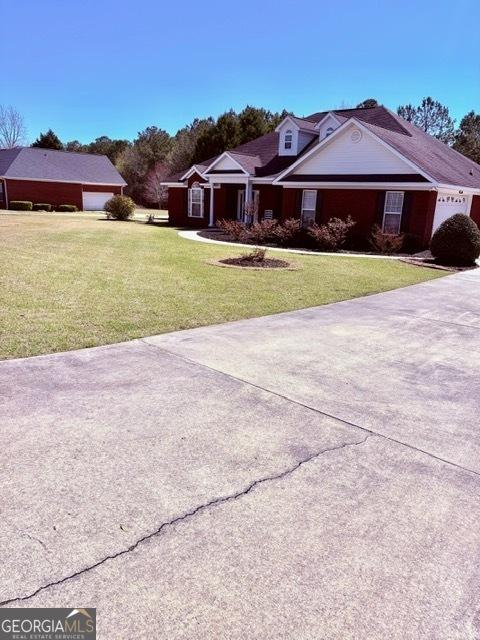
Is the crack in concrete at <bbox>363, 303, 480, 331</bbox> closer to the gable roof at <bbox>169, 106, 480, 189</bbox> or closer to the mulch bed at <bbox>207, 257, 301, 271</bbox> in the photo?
the mulch bed at <bbox>207, 257, 301, 271</bbox>

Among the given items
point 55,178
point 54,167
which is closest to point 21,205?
point 55,178

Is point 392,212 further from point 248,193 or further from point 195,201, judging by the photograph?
point 195,201

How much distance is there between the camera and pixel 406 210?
20797 millimetres

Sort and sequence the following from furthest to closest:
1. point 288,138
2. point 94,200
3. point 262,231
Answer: point 94,200
point 288,138
point 262,231

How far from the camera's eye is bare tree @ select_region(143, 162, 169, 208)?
54.6 m

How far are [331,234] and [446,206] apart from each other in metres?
5.87

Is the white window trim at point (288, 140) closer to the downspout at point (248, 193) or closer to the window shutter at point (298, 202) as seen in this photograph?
the downspout at point (248, 193)

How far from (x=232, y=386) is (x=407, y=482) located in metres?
2.13

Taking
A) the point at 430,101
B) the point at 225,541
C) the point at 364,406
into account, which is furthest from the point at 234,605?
the point at 430,101

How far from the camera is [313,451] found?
3855 millimetres

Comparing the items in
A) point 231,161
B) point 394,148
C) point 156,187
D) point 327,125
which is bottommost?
point 156,187

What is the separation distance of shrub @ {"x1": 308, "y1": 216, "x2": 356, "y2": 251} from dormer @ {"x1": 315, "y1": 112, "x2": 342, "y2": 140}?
8422 mm

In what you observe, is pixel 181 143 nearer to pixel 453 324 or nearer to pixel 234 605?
pixel 453 324

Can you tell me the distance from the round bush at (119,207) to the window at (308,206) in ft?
52.2
